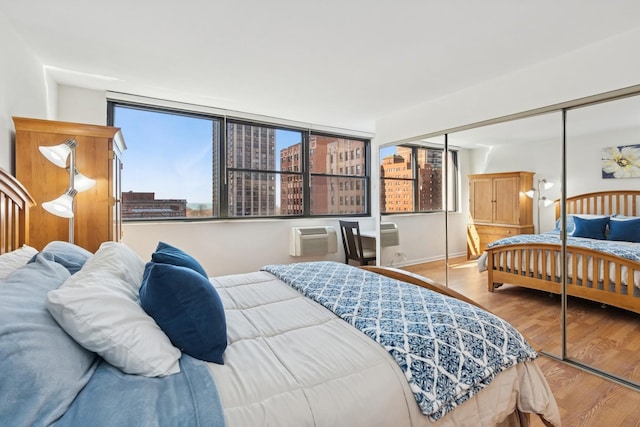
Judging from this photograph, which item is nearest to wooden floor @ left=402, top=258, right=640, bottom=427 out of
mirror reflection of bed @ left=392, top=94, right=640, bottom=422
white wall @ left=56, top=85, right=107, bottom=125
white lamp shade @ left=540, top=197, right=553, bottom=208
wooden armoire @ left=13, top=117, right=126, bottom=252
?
mirror reflection of bed @ left=392, top=94, right=640, bottom=422

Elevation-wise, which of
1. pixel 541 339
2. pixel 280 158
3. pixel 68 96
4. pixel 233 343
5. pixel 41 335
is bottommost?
pixel 541 339

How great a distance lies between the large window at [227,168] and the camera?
3592 mm

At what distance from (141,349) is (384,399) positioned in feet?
2.55

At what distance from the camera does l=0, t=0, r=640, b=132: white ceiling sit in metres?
1.87

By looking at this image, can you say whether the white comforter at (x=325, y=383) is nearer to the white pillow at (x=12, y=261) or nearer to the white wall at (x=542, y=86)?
the white pillow at (x=12, y=261)

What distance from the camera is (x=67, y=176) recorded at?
2.25 meters

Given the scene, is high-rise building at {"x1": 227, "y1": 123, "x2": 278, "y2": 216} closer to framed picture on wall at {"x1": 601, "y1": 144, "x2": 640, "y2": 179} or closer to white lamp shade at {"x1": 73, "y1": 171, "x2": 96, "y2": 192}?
white lamp shade at {"x1": 73, "y1": 171, "x2": 96, "y2": 192}

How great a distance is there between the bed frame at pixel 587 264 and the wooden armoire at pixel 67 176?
11.2ft

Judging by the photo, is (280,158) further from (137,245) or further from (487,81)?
(487,81)

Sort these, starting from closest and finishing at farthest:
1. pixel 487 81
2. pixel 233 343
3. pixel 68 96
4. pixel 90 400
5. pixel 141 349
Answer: pixel 90 400 < pixel 141 349 < pixel 233 343 < pixel 487 81 < pixel 68 96

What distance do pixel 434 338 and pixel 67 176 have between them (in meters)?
2.60

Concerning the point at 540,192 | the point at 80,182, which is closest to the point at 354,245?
the point at 540,192

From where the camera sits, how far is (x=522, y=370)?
128 cm

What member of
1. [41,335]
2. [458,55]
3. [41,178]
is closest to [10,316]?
[41,335]
